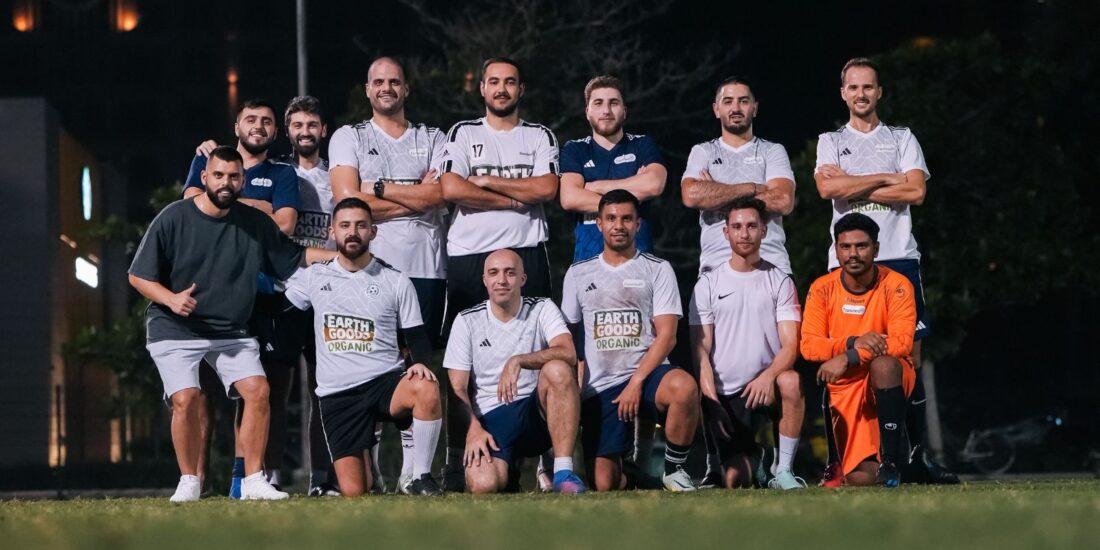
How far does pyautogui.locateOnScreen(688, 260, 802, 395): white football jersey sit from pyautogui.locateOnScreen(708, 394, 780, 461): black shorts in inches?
2.3

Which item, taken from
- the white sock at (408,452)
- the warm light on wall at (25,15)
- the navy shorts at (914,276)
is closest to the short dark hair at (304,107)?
the white sock at (408,452)

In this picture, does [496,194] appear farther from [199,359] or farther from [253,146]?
[199,359]

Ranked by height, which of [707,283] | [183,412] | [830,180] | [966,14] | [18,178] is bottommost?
[183,412]

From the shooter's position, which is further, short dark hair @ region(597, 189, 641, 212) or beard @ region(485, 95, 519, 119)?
beard @ region(485, 95, 519, 119)

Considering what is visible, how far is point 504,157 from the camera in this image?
354 inches

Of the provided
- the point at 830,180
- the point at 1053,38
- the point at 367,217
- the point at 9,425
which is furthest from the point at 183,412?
the point at 1053,38

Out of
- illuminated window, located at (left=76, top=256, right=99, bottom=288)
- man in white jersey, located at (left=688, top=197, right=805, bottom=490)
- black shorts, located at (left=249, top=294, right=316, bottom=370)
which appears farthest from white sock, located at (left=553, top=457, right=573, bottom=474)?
illuminated window, located at (left=76, top=256, right=99, bottom=288)

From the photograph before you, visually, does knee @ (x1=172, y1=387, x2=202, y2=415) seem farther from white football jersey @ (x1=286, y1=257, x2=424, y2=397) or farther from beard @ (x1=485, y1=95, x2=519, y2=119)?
beard @ (x1=485, y1=95, x2=519, y2=119)

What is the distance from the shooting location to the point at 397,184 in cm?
887

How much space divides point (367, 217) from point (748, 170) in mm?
2236

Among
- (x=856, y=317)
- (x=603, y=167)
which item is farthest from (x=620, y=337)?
(x=856, y=317)

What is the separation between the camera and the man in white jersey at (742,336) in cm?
875

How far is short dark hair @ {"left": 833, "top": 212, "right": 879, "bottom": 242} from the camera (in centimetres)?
843

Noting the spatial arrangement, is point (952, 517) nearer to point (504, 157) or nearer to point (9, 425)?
point (504, 157)
